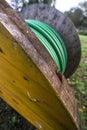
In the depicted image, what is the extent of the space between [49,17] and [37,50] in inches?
89.2

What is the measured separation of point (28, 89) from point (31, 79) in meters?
0.08

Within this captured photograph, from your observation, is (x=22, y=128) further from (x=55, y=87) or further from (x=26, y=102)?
(x=55, y=87)

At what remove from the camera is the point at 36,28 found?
2.56 m

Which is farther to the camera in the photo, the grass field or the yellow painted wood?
the grass field

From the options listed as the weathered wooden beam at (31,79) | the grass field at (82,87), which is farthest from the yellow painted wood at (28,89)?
the grass field at (82,87)

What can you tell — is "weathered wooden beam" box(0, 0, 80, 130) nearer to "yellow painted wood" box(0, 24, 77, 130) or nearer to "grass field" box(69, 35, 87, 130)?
"yellow painted wood" box(0, 24, 77, 130)

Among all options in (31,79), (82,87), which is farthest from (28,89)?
(82,87)

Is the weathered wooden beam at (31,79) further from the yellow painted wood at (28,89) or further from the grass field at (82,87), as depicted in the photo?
the grass field at (82,87)

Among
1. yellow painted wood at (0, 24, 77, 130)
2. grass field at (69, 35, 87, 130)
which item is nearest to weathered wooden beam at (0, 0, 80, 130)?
yellow painted wood at (0, 24, 77, 130)

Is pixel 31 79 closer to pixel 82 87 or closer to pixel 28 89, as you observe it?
pixel 28 89

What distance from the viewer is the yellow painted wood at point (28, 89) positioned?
3.63 ft

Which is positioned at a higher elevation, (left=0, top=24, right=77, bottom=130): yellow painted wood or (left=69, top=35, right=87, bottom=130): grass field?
(left=0, top=24, right=77, bottom=130): yellow painted wood

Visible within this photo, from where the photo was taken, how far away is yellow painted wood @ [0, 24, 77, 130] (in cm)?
111

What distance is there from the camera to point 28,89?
1199 millimetres
